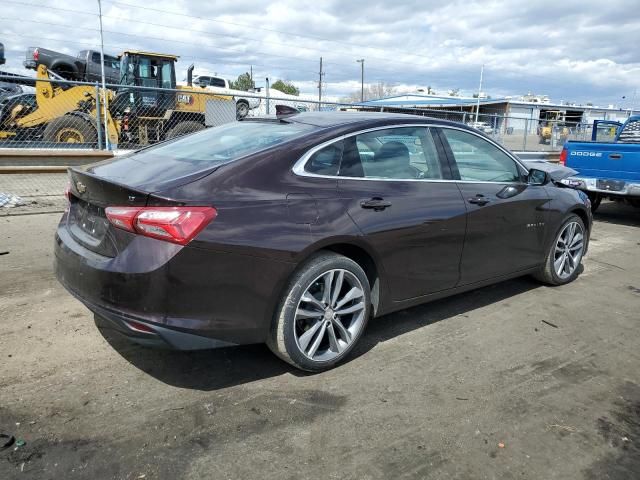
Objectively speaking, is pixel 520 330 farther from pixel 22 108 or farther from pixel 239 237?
pixel 22 108

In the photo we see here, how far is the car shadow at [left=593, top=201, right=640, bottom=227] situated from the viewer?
364 inches

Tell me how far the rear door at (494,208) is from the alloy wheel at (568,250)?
0.41 metres

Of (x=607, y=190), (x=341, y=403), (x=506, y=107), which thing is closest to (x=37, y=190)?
(x=341, y=403)

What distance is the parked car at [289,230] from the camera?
269cm

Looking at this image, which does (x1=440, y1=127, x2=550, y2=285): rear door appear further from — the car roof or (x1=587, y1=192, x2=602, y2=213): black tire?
(x1=587, y1=192, x2=602, y2=213): black tire

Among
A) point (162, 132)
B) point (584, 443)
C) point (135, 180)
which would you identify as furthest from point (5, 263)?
point (162, 132)

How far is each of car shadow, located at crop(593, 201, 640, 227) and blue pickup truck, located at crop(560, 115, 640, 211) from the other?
392 mm

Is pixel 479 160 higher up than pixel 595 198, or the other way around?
pixel 479 160

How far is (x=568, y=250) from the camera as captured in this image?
521cm

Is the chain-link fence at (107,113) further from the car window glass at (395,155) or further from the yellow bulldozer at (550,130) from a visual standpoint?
the car window glass at (395,155)

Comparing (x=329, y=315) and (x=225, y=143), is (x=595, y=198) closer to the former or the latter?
(x=329, y=315)

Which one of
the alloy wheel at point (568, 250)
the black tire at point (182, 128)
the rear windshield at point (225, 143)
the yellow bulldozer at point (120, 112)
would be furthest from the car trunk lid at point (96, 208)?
the black tire at point (182, 128)

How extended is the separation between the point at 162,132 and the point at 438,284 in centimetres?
1193

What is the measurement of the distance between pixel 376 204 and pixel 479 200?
3.62 feet
